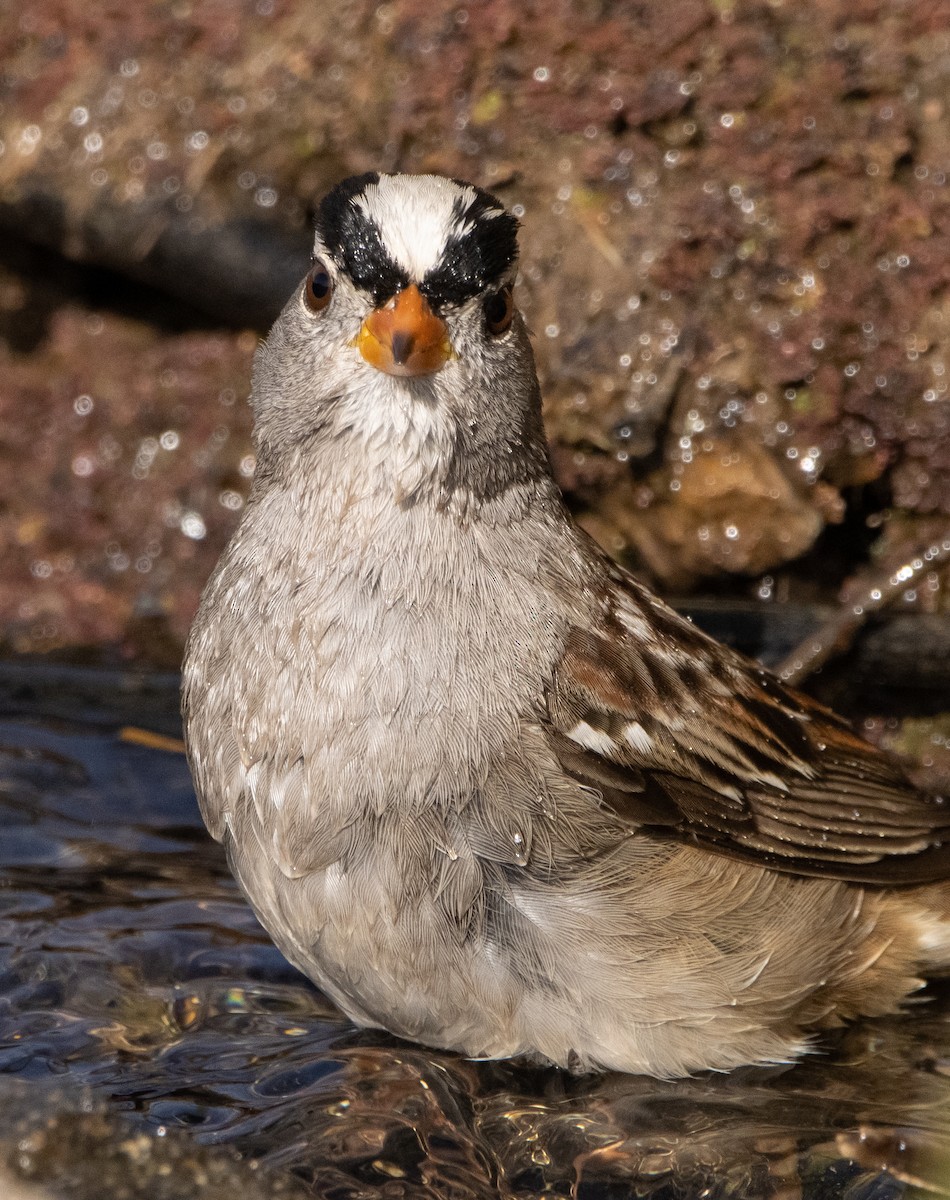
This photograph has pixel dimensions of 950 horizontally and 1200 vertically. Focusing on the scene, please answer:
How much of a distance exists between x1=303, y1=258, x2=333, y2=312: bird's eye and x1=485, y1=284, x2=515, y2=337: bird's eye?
0.38 m

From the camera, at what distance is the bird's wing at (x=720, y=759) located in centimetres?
372

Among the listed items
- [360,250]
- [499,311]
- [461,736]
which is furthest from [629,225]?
[461,736]

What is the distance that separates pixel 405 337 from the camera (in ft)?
11.2

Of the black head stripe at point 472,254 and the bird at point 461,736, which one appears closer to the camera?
the bird at point 461,736

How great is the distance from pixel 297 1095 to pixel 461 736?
989mm

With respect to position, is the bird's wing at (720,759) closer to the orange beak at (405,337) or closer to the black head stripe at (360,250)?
the orange beak at (405,337)

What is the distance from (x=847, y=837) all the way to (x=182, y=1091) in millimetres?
1766

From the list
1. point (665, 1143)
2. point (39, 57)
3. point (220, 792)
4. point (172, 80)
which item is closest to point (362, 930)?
point (220, 792)

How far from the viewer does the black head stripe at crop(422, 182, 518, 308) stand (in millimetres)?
3621

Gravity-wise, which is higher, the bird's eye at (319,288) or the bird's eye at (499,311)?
the bird's eye at (499,311)

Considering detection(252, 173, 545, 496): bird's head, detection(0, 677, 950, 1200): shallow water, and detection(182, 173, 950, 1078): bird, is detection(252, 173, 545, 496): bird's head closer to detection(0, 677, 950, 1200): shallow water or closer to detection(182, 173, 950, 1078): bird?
detection(182, 173, 950, 1078): bird

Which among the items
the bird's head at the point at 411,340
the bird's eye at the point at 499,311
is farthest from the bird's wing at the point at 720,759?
the bird's eye at the point at 499,311

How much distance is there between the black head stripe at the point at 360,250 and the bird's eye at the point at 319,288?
0.20ft

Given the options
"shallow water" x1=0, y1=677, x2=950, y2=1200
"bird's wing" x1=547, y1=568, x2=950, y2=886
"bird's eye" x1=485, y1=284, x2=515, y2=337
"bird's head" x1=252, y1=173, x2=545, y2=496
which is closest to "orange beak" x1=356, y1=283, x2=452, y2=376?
"bird's head" x1=252, y1=173, x2=545, y2=496
